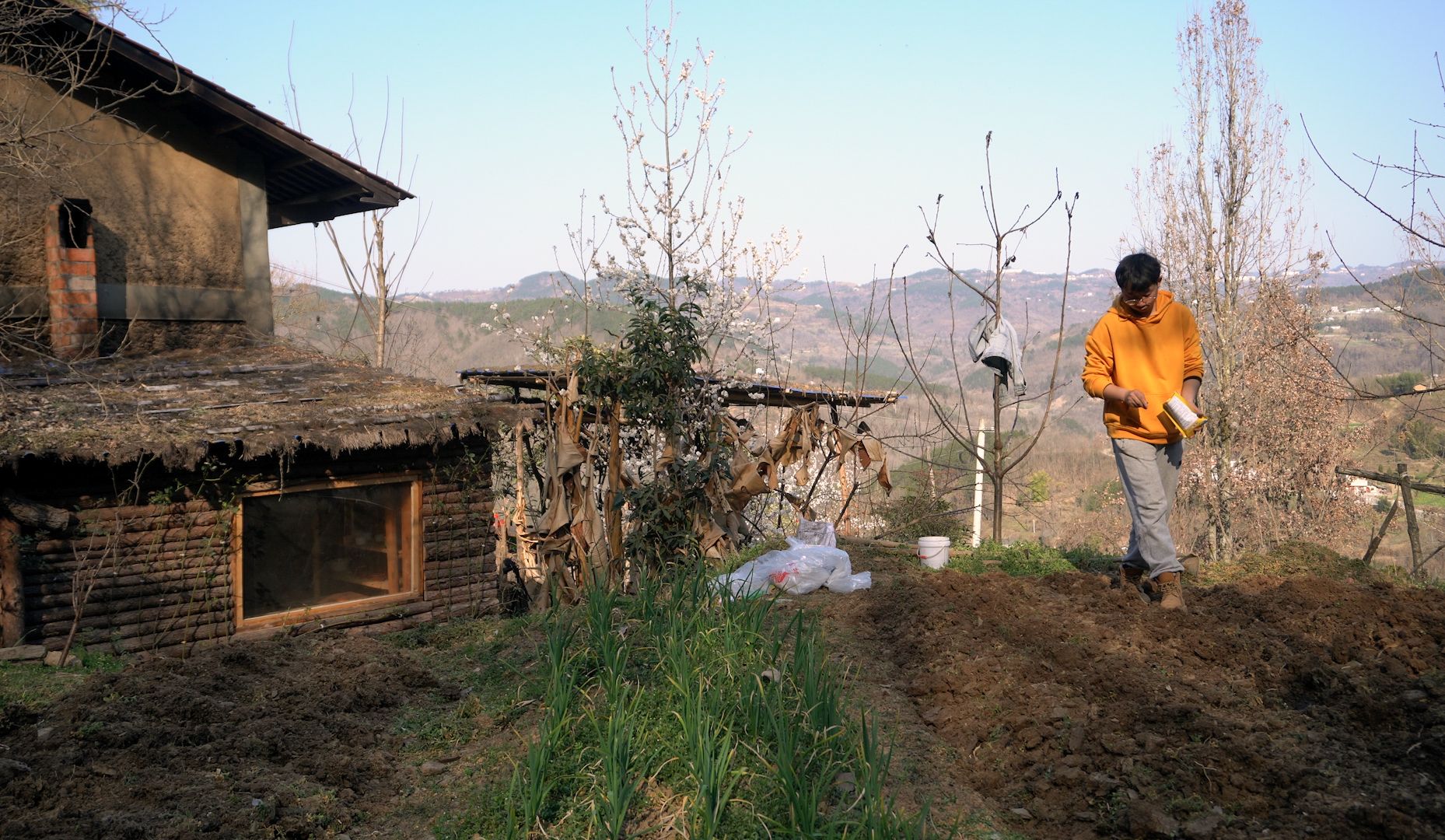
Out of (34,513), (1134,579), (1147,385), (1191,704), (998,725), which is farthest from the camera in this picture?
(34,513)

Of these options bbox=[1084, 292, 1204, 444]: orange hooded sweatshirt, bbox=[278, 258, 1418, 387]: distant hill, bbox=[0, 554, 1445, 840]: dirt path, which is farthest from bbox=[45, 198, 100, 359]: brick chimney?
bbox=[1084, 292, 1204, 444]: orange hooded sweatshirt

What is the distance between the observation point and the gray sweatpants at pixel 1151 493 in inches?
220

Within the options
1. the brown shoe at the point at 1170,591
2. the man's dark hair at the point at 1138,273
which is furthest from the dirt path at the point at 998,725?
the man's dark hair at the point at 1138,273

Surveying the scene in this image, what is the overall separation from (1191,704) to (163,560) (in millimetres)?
8388

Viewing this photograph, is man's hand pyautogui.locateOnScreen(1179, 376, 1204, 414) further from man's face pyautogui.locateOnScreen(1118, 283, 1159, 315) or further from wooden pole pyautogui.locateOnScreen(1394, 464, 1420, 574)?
Answer: wooden pole pyautogui.locateOnScreen(1394, 464, 1420, 574)

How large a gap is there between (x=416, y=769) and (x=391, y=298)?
18.5 m

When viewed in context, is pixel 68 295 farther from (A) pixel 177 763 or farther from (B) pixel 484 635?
(A) pixel 177 763

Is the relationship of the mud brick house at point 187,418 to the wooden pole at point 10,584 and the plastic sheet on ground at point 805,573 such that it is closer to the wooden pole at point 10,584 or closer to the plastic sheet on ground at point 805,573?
the wooden pole at point 10,584

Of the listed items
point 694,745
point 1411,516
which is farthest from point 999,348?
point 694,745

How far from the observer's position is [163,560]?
28.9 feet

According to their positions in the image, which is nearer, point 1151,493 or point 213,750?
point 213,750

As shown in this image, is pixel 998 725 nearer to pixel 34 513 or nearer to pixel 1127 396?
pixel 1127 396

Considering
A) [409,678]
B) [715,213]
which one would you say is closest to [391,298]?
[715,213]

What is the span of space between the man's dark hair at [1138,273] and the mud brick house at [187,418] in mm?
6672
